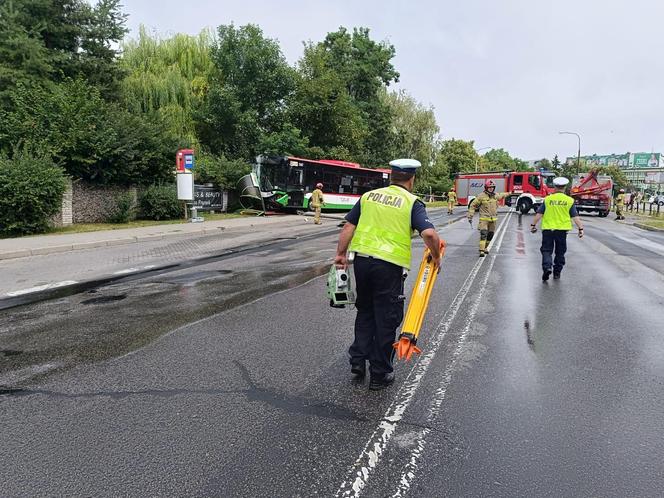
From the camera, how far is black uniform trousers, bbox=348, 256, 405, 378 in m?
3.89

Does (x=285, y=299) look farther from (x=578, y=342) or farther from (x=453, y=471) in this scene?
(x=453, y=471)

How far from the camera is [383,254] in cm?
387

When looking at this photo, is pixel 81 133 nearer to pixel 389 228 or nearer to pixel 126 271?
pixel 126 271

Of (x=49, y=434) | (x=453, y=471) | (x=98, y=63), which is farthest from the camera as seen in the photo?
(x=98, y=63)

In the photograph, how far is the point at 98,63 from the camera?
26.1 metres

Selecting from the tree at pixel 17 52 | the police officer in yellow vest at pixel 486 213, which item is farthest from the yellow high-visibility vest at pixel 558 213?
the tree at pixel 17 52

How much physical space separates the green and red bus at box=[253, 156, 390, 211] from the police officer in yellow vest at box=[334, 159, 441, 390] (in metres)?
20.1

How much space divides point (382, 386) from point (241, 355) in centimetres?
146

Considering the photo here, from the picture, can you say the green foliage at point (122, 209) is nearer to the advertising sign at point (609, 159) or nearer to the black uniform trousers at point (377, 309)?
the black uniform trousers at point (377, 309)

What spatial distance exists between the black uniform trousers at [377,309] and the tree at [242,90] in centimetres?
2661

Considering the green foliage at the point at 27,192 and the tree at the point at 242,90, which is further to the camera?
the tree at the point at 242,90

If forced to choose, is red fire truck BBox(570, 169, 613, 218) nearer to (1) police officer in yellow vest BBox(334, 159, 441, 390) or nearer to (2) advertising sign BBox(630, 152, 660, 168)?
(1) police officer in yellow vest BBox(334, 159, 441, 390)

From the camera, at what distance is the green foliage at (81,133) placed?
694 inches

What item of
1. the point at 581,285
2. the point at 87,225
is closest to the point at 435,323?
the point at 581,285
